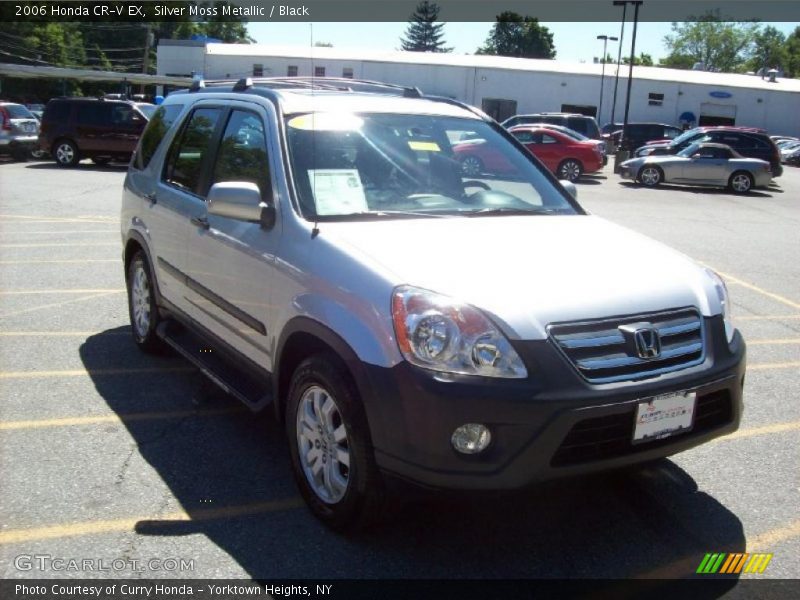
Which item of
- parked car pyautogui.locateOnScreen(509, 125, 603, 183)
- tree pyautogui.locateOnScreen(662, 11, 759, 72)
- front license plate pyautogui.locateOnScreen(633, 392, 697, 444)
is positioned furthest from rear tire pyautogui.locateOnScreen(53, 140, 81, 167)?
tree pyautogui.locateOnScreen(662, 11, 759, 72)

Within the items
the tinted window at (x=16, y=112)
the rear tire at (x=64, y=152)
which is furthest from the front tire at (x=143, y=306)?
the tinted window at (x=16, y=112)

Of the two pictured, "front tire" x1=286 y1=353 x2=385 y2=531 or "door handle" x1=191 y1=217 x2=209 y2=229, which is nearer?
"front tire" x1=286 y1=353 x2=385 y2=531

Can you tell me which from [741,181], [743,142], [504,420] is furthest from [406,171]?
[743,142]

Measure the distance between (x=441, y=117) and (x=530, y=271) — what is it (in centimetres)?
175

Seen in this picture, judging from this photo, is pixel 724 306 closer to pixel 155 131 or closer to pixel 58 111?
pixel 155 131

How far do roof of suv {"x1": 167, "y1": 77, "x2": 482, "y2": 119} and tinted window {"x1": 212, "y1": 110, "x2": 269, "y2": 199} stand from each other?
179 mm

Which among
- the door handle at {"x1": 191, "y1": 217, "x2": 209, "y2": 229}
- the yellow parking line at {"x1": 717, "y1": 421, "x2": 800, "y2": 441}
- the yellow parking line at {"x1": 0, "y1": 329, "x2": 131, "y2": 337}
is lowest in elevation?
the yellow parking line at {"x1": 0, "y1": 329, "x2": 131, "y2": 337}

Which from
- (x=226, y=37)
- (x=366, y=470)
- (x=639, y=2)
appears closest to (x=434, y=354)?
(x=366, y=470)

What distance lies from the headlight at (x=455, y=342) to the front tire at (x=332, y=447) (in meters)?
0.36

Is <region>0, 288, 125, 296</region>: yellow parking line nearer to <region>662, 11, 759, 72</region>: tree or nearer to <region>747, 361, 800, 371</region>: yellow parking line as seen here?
<region>747, 361, 800, 371</region>: yellow parking line

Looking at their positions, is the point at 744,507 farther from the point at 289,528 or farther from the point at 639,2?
the point at 639,2

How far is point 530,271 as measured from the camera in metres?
3.29

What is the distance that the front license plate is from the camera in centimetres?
311

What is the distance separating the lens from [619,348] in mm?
3111
